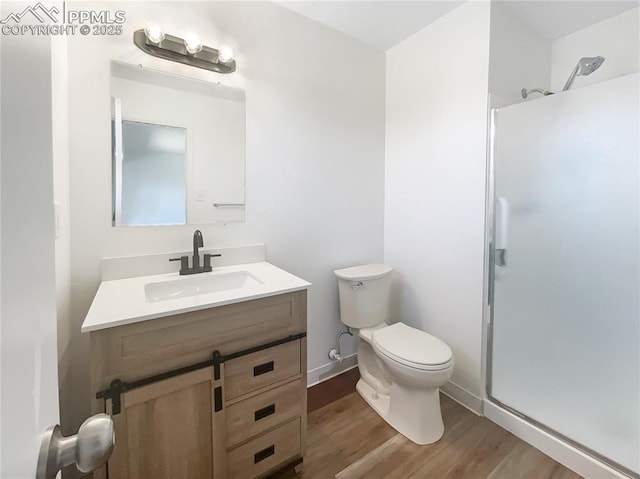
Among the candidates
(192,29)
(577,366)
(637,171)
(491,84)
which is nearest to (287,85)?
(192,29)

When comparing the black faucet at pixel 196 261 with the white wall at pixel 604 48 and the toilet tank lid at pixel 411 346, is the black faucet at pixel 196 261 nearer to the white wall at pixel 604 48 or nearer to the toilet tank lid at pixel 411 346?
the toilet tank lid at pixel 411 346

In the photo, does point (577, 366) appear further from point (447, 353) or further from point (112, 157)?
point (112, 157)

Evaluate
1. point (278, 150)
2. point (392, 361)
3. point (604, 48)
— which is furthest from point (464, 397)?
point (604, 48)

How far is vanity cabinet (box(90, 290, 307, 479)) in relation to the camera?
0.95 meters

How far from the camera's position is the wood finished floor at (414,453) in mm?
1389

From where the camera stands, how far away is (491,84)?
1.69m

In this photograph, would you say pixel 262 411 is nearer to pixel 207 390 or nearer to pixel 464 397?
pixel 207 390

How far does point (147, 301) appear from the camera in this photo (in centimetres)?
119

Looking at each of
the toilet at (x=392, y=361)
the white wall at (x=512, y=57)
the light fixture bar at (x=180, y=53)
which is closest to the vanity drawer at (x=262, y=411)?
the toilet at (x=392, y=361)

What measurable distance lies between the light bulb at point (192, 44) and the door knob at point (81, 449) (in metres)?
1.63

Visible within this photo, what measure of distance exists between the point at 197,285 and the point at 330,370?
120 centimetres

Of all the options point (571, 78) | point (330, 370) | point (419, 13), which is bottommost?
point (330, 370)

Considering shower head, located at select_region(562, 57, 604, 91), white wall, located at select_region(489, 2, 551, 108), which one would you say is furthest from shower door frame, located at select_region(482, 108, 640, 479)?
shower head, located at select_region(562, 57, 604, 91)

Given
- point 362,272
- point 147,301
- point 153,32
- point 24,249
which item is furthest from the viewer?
point 362,272
